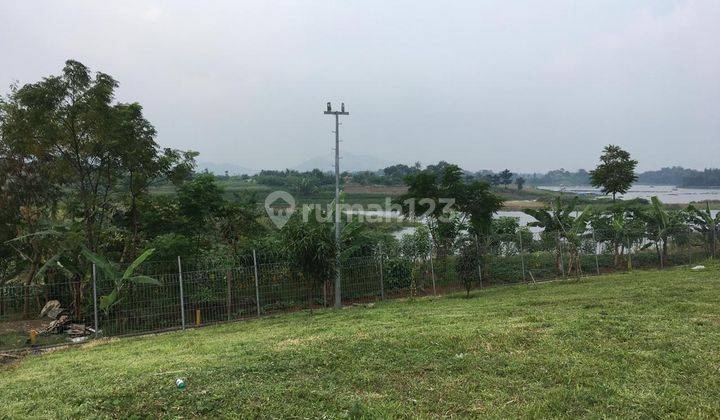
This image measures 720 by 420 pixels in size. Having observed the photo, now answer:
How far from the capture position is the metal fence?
38.5ft

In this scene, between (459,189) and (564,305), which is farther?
(459,189)

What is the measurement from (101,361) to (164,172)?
9164 mm

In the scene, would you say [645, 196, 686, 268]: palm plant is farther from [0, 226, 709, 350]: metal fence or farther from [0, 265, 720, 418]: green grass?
[0, 265, 720, 418]: green grass

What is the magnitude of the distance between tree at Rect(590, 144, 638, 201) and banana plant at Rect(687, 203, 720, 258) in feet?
19.1

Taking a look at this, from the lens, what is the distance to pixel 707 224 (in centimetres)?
1925

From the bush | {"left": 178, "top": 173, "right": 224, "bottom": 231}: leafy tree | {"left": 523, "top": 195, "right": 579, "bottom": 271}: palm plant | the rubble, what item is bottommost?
the rubble

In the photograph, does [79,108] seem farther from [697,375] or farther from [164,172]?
[697,375]

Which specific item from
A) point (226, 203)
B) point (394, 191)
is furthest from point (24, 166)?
point (394, 191)

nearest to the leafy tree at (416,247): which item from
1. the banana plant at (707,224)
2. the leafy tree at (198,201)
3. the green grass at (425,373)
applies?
the leafy tree at (198,201)

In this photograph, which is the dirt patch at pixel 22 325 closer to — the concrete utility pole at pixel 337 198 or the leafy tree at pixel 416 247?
the concrete utility pole at pixel 337 198

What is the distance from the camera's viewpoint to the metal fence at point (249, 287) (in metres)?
11.7

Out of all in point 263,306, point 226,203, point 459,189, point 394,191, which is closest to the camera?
point 263,306

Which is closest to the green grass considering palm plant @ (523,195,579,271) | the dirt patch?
the dirt patch

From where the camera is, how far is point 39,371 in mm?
7094
